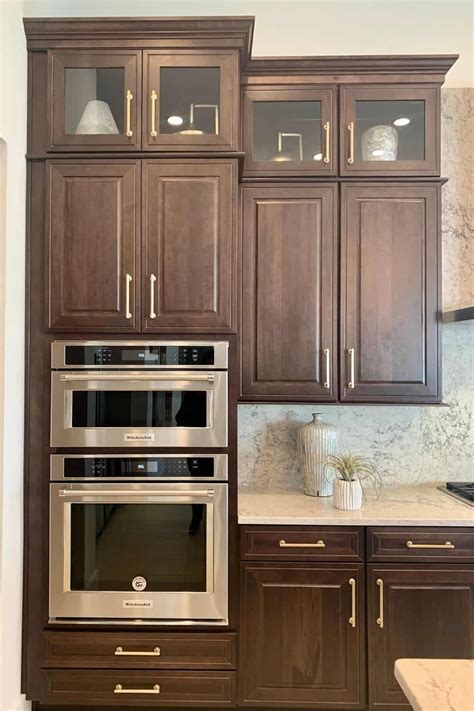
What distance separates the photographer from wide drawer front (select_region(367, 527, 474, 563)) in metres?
1.90

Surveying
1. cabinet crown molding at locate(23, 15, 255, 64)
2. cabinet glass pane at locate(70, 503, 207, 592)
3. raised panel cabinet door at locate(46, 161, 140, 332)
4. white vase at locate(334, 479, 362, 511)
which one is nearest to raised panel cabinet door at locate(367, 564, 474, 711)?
white vase at locate(334, 479, 362, 511)

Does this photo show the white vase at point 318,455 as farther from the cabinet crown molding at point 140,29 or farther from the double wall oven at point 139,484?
the cabinet crown molding at point 140,29

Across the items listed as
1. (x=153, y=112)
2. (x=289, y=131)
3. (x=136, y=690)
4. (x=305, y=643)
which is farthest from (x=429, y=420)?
(x=153, y=112)

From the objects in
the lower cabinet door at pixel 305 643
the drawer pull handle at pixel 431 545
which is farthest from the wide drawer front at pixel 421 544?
the lower cabinet door at pixel 305 643

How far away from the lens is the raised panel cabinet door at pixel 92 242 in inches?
75.7

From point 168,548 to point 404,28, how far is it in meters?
2.94

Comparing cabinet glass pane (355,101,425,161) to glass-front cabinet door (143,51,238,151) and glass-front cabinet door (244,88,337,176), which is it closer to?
glass-front cabinet door (244,88,337,176)

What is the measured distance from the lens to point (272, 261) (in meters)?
2.14

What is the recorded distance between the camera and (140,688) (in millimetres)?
1884

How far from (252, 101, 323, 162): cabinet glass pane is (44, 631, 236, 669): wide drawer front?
84.3 inches

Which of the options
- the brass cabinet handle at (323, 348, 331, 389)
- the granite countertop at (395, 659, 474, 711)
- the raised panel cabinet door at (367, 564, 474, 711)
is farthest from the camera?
the brass cabinet handle at (323, 348, 331, 389)

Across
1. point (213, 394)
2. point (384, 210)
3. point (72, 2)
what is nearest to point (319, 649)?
Answer: point (213, 394)

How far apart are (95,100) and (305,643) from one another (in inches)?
96.3

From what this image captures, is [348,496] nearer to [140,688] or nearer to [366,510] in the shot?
[366,510]
